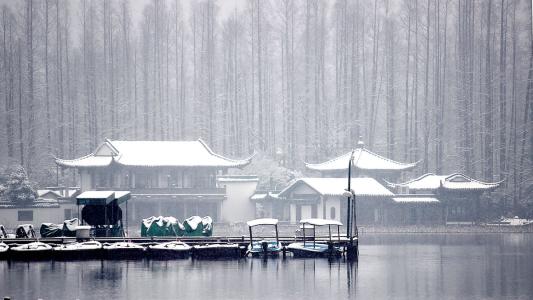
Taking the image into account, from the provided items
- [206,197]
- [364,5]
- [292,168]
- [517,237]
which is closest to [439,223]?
[517,237]

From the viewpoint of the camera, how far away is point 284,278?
43.9 metres

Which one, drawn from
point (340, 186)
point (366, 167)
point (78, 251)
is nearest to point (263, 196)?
point (340, 186)

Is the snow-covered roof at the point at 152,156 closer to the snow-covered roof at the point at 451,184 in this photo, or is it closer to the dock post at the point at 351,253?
the snow-covered roof at the point at 451,184

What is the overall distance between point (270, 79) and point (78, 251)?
63990mm

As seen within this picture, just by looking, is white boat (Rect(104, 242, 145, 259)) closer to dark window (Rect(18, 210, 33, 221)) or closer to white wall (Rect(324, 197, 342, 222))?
dark window (Rect(18, 210, 33, 221))

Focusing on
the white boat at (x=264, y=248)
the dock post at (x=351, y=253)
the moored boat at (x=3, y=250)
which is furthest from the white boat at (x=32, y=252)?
the dock post at (x=351, y=253)

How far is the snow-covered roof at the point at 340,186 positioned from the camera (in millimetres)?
77562

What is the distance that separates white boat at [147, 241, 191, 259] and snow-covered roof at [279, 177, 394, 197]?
27.9 meters

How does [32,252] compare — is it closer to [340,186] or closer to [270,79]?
→ [340,186]

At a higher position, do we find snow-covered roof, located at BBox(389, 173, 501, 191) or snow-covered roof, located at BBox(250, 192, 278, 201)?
snow-covered roof, located at BBox(389, 173, 501, 191)

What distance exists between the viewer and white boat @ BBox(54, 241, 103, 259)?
49.1 meters

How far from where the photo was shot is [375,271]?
47.5 metres

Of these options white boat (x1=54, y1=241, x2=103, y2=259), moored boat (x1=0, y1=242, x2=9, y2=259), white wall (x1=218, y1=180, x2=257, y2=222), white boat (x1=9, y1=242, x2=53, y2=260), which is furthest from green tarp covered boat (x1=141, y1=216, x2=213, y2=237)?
white wall (x1=218, y1=180, x2=257, y2=222)

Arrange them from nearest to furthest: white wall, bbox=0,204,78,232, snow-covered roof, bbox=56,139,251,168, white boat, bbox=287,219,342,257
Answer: white boat, bbox=287,219,342,257, white wall, bbox=0,204,78,232, snow-covered roof, bbox=56,139,251,168
